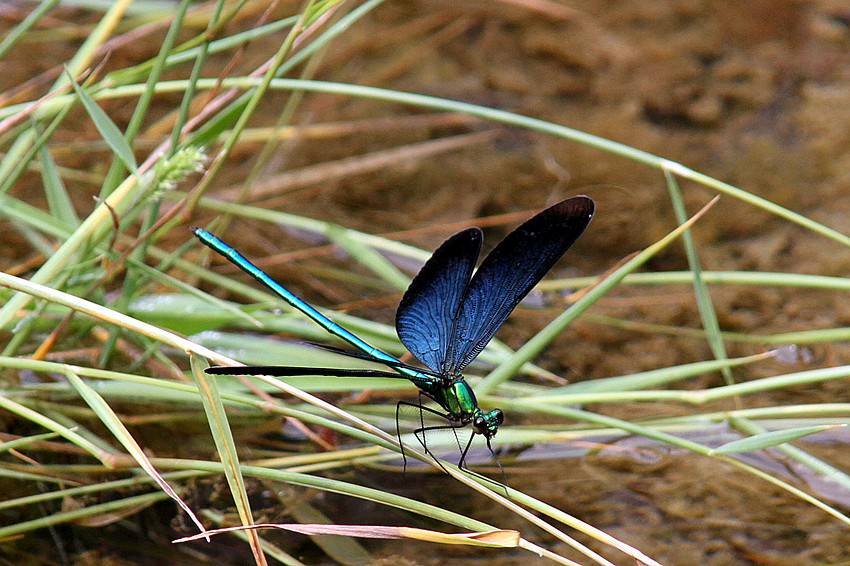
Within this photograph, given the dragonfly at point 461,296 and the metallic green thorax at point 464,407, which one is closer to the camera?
the dragonfly at point 461,296

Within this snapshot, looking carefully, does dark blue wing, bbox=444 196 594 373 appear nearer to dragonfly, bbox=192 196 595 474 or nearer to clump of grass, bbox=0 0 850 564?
dragonfly, bbox=192 196 595 474

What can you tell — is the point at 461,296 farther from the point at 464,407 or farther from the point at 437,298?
the point at 464,407

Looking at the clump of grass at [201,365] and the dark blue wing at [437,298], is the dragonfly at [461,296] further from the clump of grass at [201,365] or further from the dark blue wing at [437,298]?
the clump of grass at [201,365]

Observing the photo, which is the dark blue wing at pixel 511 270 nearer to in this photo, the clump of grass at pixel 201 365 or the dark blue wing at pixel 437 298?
the dark blue wing at pixel 437 298

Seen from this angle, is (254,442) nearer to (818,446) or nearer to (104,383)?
(104,383)

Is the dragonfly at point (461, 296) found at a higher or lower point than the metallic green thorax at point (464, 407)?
higher

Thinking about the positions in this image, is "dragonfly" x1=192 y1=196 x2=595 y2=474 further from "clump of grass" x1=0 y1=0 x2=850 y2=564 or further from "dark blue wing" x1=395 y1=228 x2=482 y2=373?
"clump of grass" x1=0 y1=0 x2=850 y2=564

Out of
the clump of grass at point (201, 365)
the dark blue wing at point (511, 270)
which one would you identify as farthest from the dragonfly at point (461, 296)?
the clump of grass at point (201, 365)

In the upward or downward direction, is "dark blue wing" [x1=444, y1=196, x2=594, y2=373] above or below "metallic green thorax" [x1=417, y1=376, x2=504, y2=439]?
above

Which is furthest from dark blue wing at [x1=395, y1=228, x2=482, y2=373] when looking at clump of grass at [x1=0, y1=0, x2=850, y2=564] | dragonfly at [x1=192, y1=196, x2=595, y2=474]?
clump of grass at [x1=0, y1=0, x2=850, y2=564]

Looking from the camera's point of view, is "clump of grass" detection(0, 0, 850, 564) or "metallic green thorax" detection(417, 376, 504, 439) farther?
"metallic green thorax" detection(417, 376, 504, 439)
